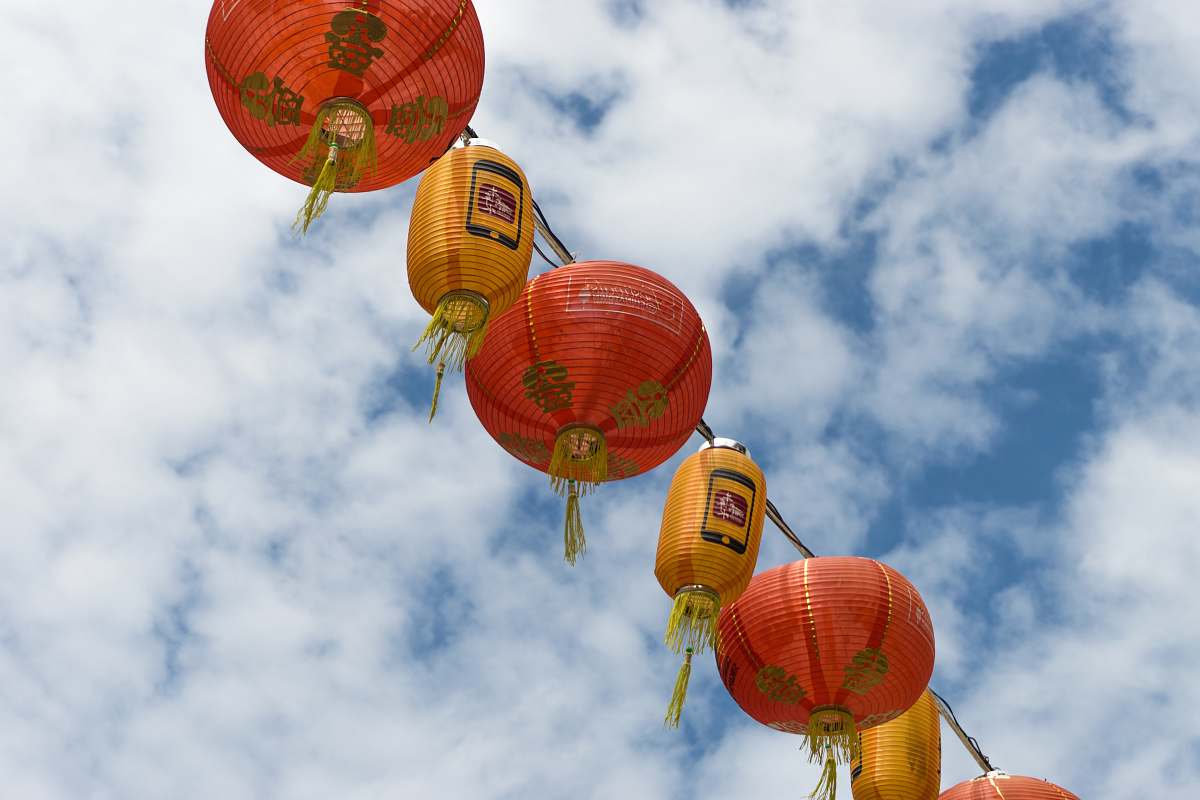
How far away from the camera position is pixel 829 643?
686cm

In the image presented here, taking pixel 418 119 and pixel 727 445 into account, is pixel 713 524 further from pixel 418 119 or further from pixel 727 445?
pixel 418 119

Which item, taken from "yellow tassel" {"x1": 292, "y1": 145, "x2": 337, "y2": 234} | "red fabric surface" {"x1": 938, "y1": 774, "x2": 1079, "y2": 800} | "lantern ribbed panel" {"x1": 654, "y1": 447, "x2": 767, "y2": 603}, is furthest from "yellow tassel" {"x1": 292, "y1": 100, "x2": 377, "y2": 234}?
"red fabric surface" {"x1": 938, "y1": 774, "x2": 1079, "y2": 800}

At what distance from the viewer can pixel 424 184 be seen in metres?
6.02

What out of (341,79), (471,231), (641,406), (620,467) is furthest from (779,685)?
(341,79)

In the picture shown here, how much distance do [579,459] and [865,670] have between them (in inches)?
74.1

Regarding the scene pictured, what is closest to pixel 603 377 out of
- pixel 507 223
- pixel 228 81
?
pixel 507 223

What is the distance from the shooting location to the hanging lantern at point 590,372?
5945mm

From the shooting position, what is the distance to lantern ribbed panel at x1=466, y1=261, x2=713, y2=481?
234 inches

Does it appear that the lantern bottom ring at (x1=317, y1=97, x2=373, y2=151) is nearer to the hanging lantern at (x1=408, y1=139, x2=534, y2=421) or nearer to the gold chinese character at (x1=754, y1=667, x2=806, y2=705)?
the hanging lantern at (x1=408, y1=139, x2=534, y2=421)

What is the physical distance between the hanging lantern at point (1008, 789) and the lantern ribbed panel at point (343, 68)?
5354 millimetres

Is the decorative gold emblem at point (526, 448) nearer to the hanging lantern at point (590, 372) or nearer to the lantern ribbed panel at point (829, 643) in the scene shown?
the hanging lantern at point (590, 372)

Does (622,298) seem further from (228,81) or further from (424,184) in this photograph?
(228,81)

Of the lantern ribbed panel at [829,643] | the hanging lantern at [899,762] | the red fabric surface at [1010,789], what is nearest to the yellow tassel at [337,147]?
the lantern ribbed panel at [829,643]

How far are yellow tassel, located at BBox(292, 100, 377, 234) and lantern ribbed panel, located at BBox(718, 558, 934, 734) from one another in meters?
3.10
